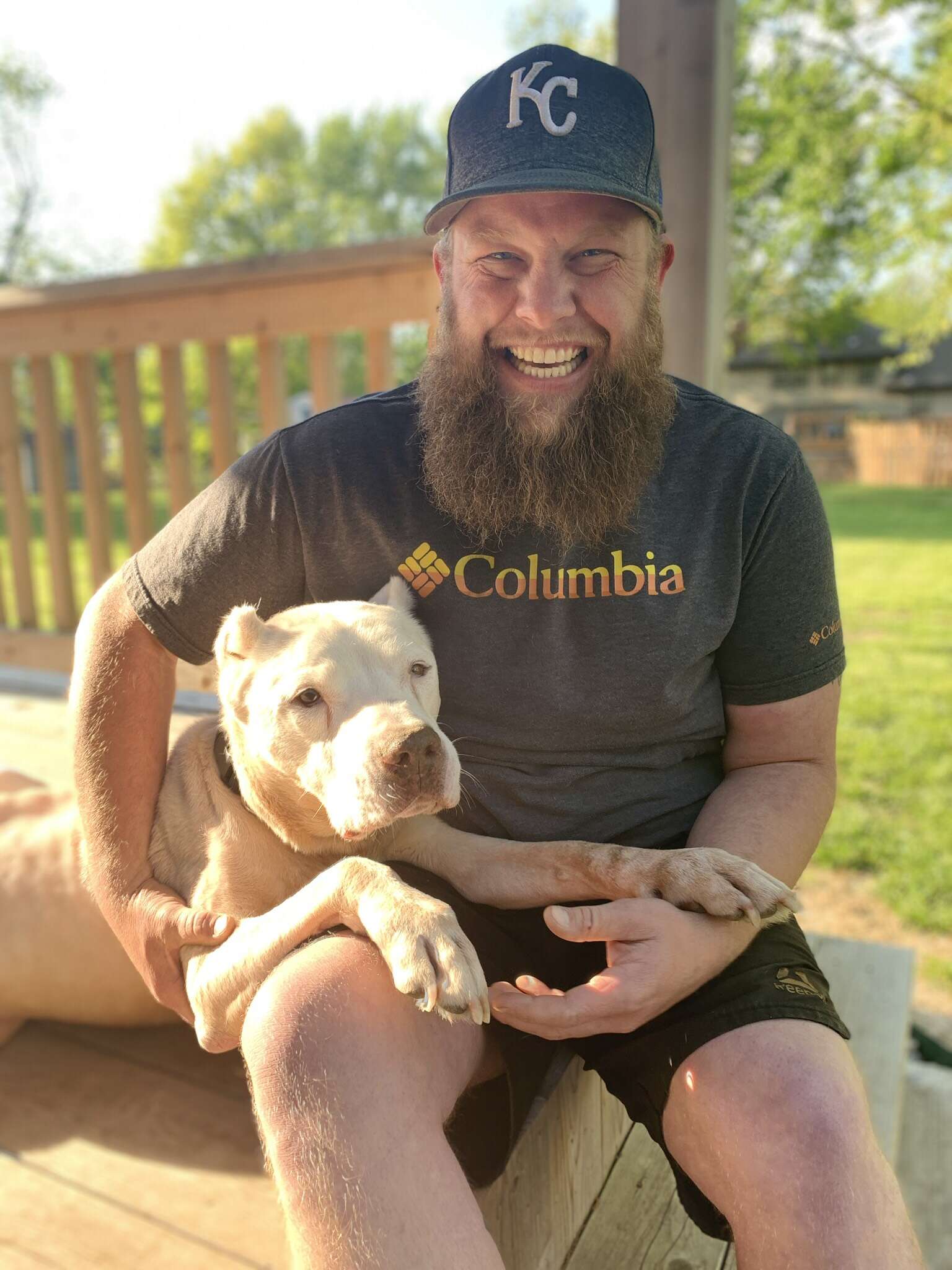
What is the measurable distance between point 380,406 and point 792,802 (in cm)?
114

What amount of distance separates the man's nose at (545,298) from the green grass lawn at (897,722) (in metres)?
3.02

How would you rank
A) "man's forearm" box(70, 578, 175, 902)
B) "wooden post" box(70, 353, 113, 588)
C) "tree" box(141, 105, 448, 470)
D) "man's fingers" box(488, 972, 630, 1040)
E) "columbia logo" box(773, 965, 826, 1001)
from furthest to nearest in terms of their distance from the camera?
"tree" box(141, 105, 448, 470), "wooden post" box(70, 353, 113, 588), "man's forearm" box(70, 578, 175, 902), "columbia logo" box(773, 965, 826, 1001), "man's fingers" box(488, 972, 630, 1040)

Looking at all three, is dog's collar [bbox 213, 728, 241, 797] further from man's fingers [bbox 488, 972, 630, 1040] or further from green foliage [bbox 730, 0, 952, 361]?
green foliage [bbox 730, 0, 952, 361]

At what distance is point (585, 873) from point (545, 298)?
40.0 inches

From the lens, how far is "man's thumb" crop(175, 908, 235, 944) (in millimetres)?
1589

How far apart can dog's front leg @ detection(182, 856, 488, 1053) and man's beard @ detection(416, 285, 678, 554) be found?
0.71 meters

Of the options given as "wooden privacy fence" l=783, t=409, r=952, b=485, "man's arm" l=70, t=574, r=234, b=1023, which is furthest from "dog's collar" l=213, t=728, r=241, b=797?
"wooden privacy fence" l=783, t=409, r=952, b=485

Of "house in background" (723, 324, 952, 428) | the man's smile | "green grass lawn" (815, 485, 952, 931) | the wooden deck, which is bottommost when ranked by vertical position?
"green grass lawn" (815, 485, 952, 931)

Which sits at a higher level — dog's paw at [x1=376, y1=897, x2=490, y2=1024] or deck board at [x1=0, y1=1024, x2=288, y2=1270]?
dog's paw at [x1=376, y1=897, x2=490, y2=1024]

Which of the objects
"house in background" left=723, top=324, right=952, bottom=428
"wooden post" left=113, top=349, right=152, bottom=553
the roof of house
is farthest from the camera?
"house in background" left=723, top=324, right=952, bottom=428

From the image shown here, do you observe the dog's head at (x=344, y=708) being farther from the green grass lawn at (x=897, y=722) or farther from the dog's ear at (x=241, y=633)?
the green grass lawn at (x=897, y=722)

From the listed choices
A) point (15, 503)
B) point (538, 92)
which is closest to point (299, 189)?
point (15, 503)

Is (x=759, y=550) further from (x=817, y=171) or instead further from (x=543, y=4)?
(x=543, y=4)

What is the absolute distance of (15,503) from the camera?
4.42m
